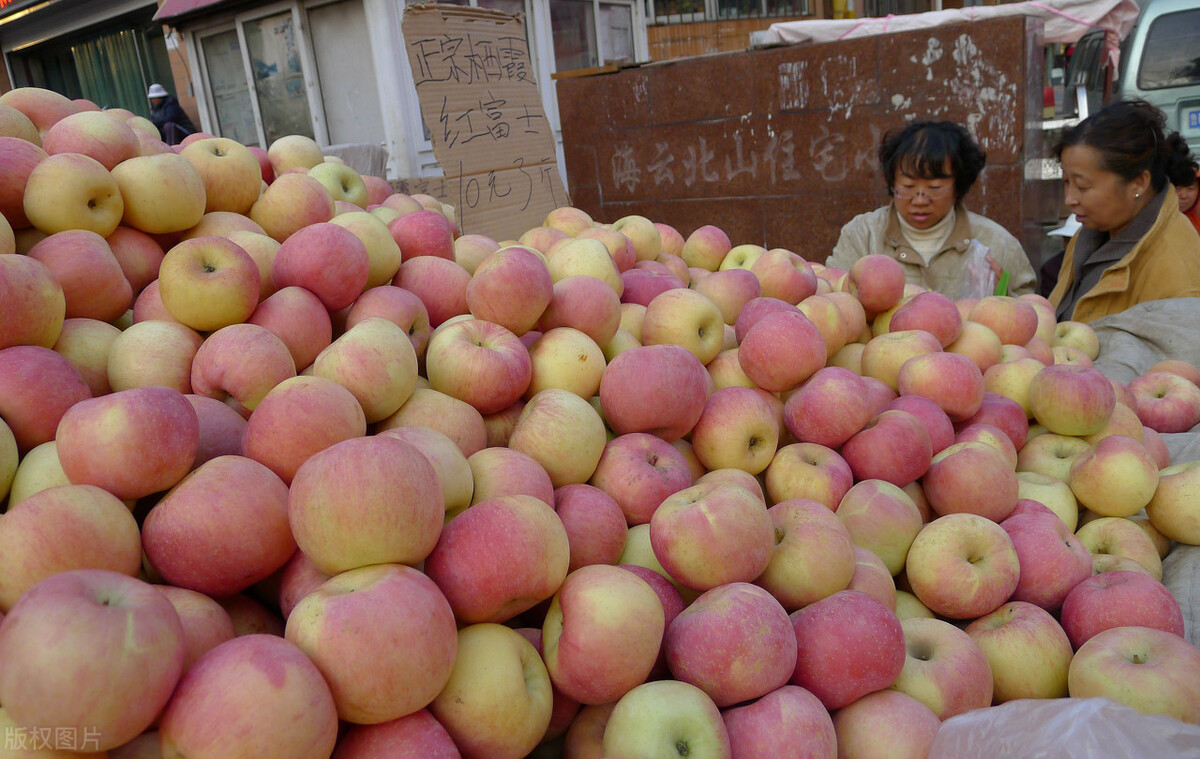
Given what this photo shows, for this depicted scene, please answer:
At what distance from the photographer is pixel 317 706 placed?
86 cm

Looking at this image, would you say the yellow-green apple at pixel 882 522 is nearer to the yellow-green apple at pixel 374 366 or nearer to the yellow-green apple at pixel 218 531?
the yellow-green apple at pixel 374 366

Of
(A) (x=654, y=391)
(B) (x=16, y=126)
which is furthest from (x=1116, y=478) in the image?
(B) (x=16, y=126)

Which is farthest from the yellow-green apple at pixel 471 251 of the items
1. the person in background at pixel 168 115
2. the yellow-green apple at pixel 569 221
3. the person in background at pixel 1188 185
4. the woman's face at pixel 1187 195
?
the person in background at pixel 168 115

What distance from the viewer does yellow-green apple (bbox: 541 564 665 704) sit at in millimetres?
1048

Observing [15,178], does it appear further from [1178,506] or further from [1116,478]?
[1178,506]

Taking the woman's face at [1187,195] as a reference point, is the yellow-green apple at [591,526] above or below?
below

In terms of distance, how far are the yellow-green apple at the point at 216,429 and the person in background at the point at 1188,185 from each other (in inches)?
164

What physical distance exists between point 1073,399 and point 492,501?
5.20ft

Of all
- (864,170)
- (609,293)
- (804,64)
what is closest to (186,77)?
(804,64)

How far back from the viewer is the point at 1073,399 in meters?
1.87

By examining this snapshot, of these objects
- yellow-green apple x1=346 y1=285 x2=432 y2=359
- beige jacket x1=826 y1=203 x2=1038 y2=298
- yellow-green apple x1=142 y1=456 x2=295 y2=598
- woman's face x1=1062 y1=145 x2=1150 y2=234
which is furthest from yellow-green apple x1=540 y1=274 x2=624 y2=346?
woman's face x1=1062 y1=145 x2=1150 y2=234

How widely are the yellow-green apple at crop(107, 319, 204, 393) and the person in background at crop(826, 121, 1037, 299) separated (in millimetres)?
3278

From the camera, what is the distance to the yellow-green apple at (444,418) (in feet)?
4.71

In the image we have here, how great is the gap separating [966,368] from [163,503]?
1771 millimetres
